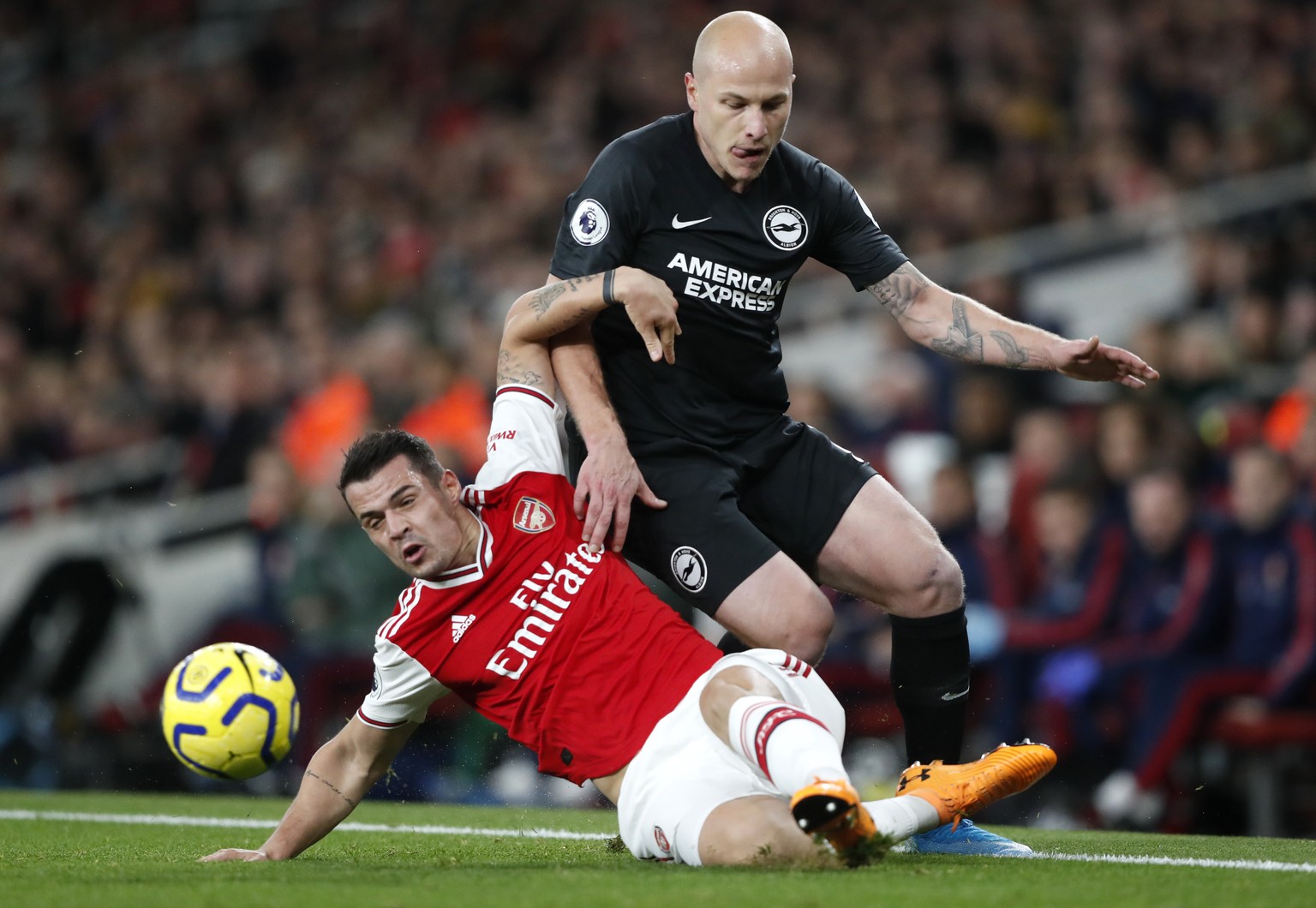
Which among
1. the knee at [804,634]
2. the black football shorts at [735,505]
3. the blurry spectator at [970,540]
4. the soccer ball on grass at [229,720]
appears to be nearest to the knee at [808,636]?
the knee at [804,634]

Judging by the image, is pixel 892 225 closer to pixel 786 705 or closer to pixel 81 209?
pixel 786 705

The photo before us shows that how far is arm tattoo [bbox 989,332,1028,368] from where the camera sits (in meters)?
4.73

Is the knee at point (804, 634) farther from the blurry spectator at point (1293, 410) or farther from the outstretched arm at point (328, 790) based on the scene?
the blurry spectator at point (1293, 410)

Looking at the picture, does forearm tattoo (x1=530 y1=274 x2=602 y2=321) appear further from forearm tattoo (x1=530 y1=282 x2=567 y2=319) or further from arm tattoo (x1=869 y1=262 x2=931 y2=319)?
arm tattoo (x1=869 y1=262 x2=931 y2=319)

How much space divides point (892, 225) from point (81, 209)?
7.87 m

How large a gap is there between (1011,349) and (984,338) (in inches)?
3.8

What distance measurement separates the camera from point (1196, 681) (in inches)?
279

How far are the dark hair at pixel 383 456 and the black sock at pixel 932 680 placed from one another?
54.0 inches

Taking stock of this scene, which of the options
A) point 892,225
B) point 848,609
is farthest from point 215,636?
point 892,225

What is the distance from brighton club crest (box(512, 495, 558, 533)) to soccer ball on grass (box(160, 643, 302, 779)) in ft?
4.10

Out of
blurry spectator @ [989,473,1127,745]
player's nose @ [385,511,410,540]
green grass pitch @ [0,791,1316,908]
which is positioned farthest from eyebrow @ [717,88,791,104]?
blurry spectator @ [989,473,1127,745]

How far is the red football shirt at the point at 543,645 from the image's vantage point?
4.23 m

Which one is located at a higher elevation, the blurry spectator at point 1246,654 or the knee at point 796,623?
the knee at point 796,623

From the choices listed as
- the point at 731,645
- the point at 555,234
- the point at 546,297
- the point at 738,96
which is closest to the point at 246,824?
the point at 731,645
